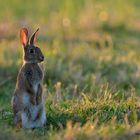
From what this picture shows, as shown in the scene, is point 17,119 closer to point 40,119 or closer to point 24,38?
point 40,119

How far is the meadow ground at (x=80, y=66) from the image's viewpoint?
19.9 feet

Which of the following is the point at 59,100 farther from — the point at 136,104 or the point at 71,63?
the point at 71,63

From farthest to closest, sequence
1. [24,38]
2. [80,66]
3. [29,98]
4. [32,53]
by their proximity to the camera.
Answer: [80,66] → [24,38] → [32,53] → [29,98]

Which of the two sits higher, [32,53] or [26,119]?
[32,53]

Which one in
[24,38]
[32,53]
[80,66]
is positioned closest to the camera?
[32,53]

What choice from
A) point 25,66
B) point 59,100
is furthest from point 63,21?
point 25,66

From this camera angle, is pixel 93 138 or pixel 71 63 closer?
pixel 93 138

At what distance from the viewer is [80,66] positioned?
9469mm

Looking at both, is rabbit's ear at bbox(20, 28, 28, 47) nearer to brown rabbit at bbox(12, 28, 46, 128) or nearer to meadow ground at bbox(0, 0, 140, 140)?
brown rabbit at bbox(12, 28, 46, 128)

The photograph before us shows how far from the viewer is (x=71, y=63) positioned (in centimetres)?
945

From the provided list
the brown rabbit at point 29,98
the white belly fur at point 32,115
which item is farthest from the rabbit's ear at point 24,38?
the white belly fur at point 32,115

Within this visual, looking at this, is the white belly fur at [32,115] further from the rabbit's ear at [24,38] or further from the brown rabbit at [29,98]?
the rabbit's ear at [24,38]

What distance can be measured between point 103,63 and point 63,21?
3.23 meters

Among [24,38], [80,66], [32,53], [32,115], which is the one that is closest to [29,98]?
[32,115]
